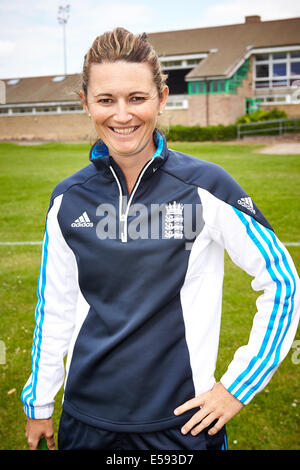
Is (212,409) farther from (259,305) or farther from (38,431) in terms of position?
(38,431)

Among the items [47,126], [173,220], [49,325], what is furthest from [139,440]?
[47,126]

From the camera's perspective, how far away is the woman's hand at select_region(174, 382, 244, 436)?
5.91 ft

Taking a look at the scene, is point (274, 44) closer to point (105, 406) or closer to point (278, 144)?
point (278, 144)

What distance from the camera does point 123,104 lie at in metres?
1.87

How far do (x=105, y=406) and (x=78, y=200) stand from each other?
0.83m

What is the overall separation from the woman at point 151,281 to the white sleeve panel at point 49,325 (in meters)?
0.11

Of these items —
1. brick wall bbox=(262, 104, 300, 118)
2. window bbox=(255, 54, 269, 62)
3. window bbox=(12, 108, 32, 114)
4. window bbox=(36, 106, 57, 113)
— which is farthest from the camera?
window bbox=(12, 108, 32, 114)

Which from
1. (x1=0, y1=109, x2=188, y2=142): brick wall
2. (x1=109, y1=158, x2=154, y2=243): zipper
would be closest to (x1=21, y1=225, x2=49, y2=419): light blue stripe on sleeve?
(x1=109, y1=158, x2=154, y2=243): zipper

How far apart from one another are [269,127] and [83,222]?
31162 millimetres

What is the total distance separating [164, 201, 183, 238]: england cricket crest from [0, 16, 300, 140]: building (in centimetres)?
3677

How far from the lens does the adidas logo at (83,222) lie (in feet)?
6.26

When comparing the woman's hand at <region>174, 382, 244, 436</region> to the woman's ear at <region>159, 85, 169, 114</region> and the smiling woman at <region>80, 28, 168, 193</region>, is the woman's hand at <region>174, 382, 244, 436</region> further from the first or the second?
the woman's ear at <region>159, 85, 169, 114</region>

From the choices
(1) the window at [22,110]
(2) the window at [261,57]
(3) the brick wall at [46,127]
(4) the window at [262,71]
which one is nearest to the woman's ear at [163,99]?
(4) the window at [262,71]

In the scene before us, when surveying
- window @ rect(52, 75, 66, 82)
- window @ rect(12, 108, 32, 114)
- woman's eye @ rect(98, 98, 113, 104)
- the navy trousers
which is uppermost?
window @ rect(52, 75, 66, 82)
